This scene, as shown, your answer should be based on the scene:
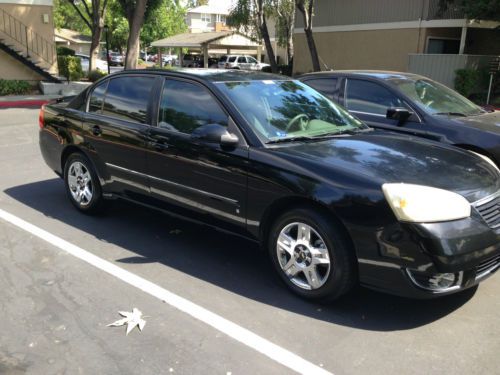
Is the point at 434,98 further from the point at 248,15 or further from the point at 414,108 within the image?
the point at 248,15

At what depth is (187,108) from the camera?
4488 mm

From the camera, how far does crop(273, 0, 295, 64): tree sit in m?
30.1

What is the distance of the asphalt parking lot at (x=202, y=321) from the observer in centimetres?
298

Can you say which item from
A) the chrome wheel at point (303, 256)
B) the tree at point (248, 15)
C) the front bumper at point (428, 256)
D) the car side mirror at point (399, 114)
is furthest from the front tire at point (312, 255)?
the tree at point (248, 15)

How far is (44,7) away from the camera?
2084 centimetres

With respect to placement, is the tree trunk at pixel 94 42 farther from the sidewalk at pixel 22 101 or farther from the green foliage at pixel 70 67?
the sidewalk at pixel 22 101

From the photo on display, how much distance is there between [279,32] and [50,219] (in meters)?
33.6

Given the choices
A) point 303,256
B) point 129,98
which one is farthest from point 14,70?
point 303,256

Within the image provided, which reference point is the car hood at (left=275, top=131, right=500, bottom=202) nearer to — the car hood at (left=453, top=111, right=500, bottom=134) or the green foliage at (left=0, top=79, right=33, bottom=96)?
the car hood at (left=453, top=111, right=500, bottom=134)

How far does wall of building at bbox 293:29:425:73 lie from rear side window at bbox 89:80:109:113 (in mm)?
17194

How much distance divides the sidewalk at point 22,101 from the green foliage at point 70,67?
3.31 metres

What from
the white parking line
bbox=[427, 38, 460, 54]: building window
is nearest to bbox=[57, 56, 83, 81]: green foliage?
bbox=[427, 38, 460, 54]: building window

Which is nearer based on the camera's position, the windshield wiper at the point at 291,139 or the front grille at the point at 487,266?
the front grille at the point at 487,266

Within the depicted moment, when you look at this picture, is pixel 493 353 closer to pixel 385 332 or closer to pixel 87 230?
pixel 385 332
